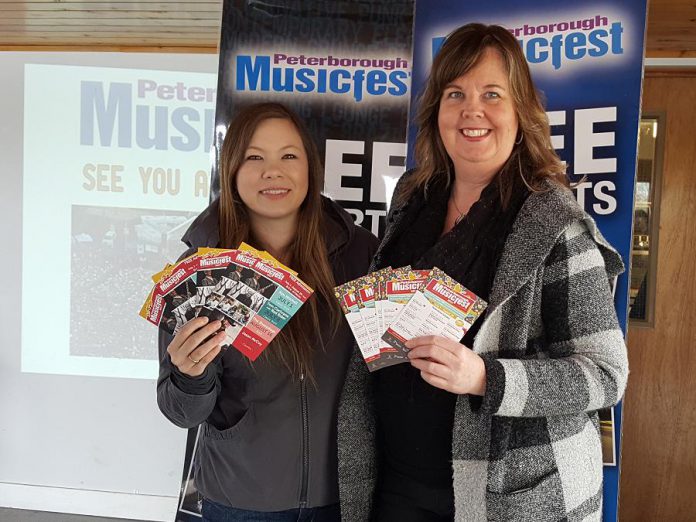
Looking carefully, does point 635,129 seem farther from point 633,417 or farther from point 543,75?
point 633,417

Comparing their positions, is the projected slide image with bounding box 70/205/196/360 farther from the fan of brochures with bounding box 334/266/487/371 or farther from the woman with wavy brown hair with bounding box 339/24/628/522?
the fan of brochures with bounding box 334/266/487/371

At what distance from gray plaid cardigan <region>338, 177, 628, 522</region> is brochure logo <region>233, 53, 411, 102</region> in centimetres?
141

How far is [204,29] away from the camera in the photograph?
10.7 feet

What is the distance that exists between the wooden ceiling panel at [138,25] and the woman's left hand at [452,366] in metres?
2.30

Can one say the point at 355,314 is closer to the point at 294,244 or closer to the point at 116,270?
the point at 294,244

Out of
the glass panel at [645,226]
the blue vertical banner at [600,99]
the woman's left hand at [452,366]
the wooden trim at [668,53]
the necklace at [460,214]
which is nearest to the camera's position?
the woman's left hand at [452,366]

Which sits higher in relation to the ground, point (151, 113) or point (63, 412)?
point (151, 113)

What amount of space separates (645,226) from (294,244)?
247 cm

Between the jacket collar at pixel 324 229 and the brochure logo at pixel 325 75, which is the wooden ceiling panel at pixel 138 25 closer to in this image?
the brochure logo at pixel 325 75

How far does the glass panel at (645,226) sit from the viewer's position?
333cm

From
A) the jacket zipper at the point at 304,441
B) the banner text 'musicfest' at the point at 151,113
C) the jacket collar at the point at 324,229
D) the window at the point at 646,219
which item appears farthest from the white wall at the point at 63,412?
the window at the point at 646,219

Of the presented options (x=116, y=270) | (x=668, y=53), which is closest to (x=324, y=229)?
(x=116, y=270)

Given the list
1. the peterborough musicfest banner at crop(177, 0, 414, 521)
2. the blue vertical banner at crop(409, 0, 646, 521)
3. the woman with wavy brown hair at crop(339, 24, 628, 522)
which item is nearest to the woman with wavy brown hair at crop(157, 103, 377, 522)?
the woman with wavy brown hair at crop(339, 24, 628, 522)

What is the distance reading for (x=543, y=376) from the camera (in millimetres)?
1145
